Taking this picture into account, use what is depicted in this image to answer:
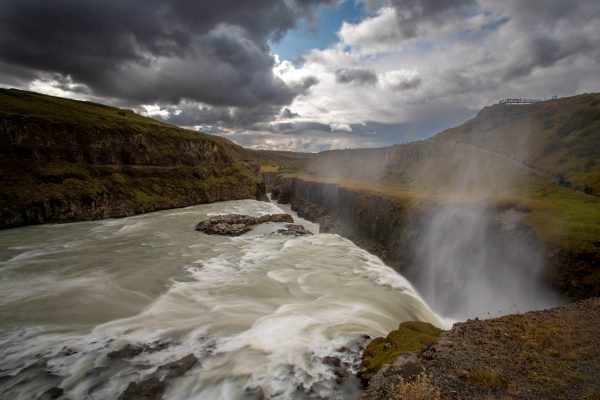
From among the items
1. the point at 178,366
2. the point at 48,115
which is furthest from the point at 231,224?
the point at 48,115

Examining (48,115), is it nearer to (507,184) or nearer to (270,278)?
(270,278)

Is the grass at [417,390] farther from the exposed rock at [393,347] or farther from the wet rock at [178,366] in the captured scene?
the wet rock at [178,366]

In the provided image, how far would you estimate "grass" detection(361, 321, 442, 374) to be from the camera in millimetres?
11881

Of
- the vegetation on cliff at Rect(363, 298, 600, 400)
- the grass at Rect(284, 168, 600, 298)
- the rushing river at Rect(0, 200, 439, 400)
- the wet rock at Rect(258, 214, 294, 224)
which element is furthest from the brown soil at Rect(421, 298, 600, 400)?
the wet rock at Rect(258, 214, 294, 224)

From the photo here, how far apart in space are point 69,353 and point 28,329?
14.7ft

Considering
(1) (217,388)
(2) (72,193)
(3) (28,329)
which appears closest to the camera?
(1) (217,388)

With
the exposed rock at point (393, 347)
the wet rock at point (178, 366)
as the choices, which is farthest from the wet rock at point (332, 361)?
the wet rock at point (178, 366)

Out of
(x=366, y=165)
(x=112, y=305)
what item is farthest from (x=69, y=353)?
(x=366, y=165)

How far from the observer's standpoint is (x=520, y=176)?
5909cm

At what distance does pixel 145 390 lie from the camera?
11.2 metres

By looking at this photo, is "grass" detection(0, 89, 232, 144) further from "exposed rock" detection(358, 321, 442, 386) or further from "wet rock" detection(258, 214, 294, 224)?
"exposed rock" detection(358, 321, 442, 386)

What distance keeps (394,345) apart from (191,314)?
1201 cm

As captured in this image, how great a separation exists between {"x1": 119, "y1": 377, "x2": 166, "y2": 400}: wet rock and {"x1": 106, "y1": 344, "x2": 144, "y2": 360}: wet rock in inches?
86.2

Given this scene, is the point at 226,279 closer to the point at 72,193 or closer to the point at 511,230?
the point at 511,230
